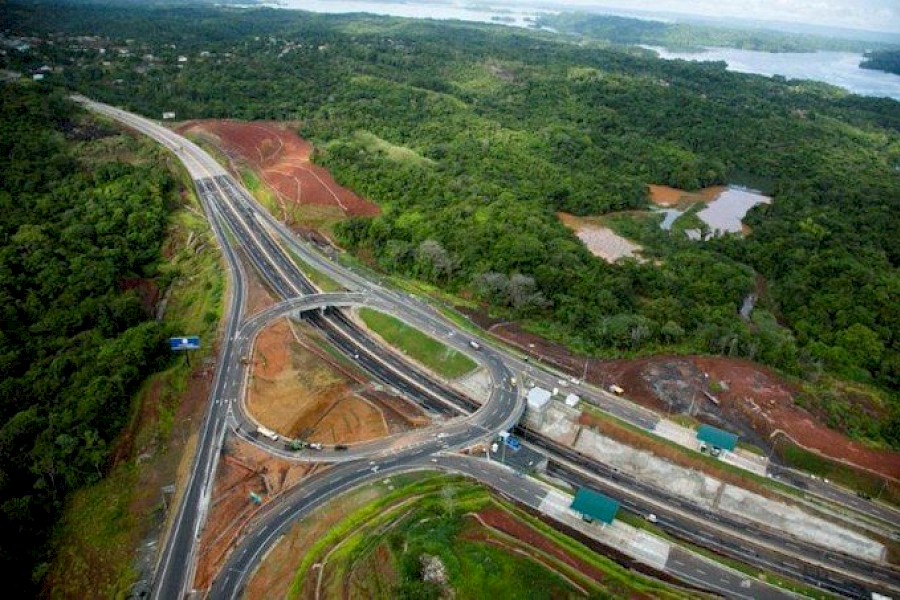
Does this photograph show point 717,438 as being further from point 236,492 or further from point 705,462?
point 236,492

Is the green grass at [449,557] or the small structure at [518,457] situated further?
the small structure at [518,457]

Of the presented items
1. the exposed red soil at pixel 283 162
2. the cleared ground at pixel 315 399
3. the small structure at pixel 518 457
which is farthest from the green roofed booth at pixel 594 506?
the exposed red soil at pixel 283 162

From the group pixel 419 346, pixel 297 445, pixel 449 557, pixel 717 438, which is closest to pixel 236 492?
pixel 297 445

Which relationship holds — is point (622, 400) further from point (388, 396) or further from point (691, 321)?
point (388, 396)

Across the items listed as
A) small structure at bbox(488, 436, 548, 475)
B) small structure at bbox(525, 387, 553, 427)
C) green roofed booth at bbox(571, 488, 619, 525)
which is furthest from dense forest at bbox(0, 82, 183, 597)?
green roofed booth at bbox(571, 488, 619, 525)

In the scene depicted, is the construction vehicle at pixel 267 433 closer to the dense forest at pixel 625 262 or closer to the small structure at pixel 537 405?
the small structure at pixel 537 405
